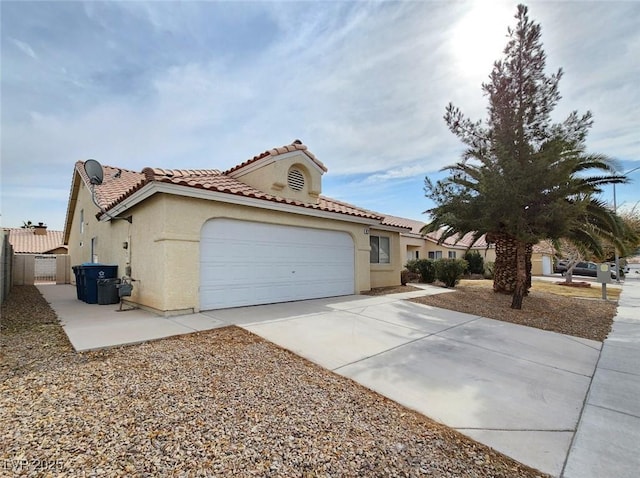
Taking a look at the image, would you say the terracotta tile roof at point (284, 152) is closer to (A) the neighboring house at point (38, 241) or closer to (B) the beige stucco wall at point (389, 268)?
(B) the beige stucco wall at point (389, 268)

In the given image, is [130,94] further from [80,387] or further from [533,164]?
[533,164]

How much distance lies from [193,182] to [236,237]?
5.96 feet

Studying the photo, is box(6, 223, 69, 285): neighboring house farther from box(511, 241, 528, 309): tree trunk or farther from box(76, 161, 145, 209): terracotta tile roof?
box(511, 241, 528, 309): tree trunk

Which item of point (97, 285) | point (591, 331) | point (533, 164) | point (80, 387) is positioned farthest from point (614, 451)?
point (97, 285)

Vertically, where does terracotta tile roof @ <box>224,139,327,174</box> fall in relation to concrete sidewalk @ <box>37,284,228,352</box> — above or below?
above

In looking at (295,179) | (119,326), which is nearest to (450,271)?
(295,179)

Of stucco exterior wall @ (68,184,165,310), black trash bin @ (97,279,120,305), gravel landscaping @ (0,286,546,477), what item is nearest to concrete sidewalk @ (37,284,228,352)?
stucco exterior wall @ (68,184,165,310)

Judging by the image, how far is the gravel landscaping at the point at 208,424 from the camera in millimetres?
2422

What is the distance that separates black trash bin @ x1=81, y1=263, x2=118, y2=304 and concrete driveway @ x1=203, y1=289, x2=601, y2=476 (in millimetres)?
4626

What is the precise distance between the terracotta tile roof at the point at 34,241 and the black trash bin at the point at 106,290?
88.4 ft

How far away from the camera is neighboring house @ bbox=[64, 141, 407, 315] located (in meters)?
7.34

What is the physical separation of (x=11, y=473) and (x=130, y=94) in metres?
10.1

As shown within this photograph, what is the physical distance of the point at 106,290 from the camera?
9359 mm

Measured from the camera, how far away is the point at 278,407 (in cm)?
330
